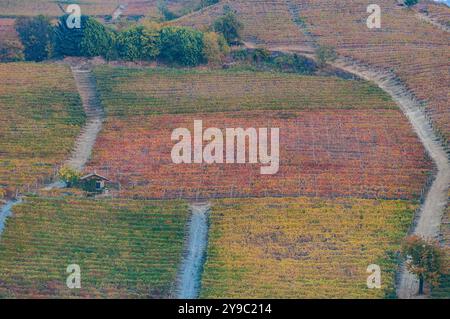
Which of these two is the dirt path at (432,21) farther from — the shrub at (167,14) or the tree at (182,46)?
the shrub at (167,14)

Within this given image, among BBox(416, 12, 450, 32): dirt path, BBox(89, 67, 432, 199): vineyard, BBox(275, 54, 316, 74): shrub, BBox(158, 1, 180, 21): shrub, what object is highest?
BBox(158, 1, 180, 21): shrub

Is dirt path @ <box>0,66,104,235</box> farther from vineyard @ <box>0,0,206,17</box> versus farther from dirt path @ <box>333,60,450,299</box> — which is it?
vineyard @ <box>0,0,206,17</box>

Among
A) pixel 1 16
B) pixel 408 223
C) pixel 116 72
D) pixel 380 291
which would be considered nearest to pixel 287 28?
pixel 116 72

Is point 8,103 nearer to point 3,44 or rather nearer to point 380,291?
point 3,44

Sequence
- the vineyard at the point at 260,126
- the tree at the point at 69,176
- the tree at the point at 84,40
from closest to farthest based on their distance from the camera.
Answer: the vineyard at the point at 260,126 → the tree at the point at 69,176 → the tree at the point at 84,40

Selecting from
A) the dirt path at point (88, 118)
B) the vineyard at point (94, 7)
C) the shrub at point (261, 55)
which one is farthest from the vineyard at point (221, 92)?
the vineyard at point (94, 7)

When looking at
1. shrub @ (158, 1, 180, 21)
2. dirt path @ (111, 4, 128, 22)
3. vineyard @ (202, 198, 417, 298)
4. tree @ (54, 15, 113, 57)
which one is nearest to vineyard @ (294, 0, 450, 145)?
shrub @ (158, 1, 180, 21)
